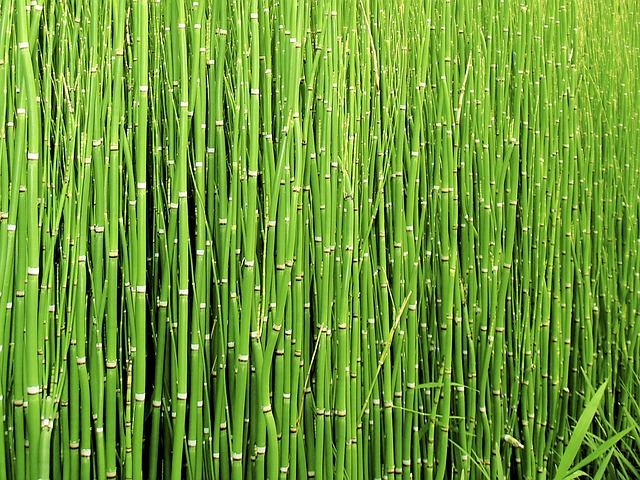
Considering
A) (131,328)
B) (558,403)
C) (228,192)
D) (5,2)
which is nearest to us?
(5,2)

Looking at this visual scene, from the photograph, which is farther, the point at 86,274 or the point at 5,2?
the point at 86,274

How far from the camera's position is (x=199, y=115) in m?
1.02

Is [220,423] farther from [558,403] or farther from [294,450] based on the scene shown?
[558,403]

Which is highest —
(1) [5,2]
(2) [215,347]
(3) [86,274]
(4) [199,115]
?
(1) [5,2]

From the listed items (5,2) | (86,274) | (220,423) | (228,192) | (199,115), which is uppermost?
(5,2)

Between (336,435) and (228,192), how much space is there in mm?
535

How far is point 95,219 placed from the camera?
0.98 meters

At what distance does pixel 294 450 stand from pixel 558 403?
80cm

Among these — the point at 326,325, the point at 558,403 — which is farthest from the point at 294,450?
the point at 558,403

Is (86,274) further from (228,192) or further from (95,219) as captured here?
(228,192)

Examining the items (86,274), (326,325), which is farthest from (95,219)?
(326,325)

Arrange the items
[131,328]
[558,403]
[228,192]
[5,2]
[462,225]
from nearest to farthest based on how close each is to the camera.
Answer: [5,2] → [131,328] → [228,192] → [462,225] → [558,403]

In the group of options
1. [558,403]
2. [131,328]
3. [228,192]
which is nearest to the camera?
[131,328]

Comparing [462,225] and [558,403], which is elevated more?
[462,225]
